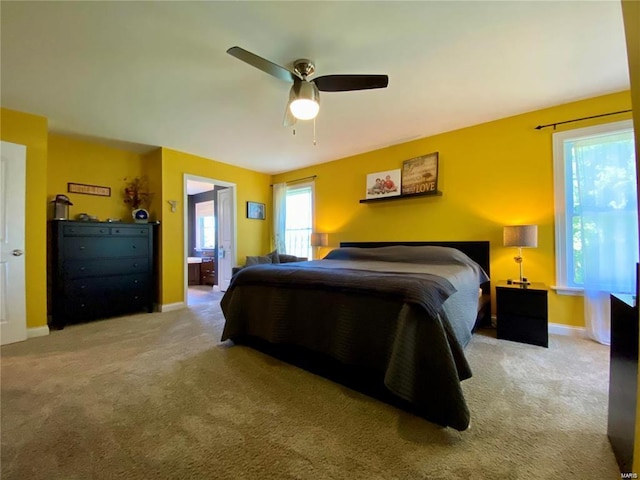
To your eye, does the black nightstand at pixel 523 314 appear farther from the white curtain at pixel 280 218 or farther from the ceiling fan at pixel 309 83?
the white curtain at pixel 280 218

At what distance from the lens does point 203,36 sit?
1855 mm

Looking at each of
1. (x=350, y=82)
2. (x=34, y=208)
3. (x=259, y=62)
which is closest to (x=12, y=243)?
(x=34, y=208)

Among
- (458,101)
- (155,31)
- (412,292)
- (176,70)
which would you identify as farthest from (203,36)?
(458,101)

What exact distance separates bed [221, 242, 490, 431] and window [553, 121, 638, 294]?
1016 millimetres

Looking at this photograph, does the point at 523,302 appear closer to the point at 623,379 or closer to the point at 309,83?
the point at 623,379

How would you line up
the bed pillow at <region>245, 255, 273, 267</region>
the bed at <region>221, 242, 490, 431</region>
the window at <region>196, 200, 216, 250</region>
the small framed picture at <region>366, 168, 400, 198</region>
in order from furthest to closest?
the window at <region>196, 200, 216, 250</region> < the bed pillow at <region>245, 255, 273, 267</region> < the small framed picture at <region>366, 168, 400, 198</region> < the bed at <region>221, 242, 490, 431</region>

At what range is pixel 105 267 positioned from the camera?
3516 mm

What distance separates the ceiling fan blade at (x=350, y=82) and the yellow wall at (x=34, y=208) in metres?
3.24

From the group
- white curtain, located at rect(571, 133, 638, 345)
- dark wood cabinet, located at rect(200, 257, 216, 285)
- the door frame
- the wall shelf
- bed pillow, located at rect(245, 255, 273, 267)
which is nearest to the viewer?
white curtain, located at rect(571, 133, 638, 345)

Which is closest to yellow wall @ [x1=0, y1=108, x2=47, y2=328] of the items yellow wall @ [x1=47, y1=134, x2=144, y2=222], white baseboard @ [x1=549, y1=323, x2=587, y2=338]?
yellow wall @ [x1=47, y1=134, x2=144, y2=222]

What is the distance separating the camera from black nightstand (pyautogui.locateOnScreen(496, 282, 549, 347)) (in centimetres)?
249

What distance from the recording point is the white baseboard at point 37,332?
2.88 meters

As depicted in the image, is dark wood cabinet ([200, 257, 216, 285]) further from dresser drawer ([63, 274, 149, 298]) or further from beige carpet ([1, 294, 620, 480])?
beige carpet ([1, 294, 620, 480])

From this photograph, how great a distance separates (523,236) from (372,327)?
208 centimetres
